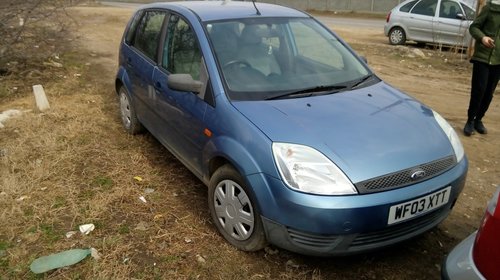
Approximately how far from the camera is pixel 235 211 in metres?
2.96

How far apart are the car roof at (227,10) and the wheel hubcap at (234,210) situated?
152 cm

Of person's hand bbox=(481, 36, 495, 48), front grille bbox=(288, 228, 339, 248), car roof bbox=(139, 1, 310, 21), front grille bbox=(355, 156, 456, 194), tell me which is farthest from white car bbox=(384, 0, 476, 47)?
front grille bbox=(288, 228, 339, 248)

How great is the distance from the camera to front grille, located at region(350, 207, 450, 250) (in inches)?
101

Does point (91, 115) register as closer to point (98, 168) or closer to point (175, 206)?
point (98, 168)

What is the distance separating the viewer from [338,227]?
2.46 metres

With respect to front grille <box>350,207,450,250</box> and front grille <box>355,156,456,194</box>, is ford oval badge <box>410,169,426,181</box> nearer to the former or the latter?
front grille <box>355,156,456,194</box>

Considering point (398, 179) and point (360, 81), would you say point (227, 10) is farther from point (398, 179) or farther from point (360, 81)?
point (398, 179)

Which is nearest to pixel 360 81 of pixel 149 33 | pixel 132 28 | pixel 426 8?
pixel 149 33

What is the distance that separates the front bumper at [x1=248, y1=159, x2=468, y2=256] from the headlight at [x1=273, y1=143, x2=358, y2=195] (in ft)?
0.15

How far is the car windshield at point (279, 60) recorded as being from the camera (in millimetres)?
3275

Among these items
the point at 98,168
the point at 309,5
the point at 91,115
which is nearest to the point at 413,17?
the point at 91,115

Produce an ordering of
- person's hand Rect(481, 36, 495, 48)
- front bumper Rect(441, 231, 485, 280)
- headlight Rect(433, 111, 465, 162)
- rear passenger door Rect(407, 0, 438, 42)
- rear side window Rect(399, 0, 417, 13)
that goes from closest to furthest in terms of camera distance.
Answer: front bumper Rect(441, 231, 485, 280) < headlight Rect(433, 111, 465, 162) < person's hand Rect(481, 36, 495, 48) < rear passenger door Rect(407, 0, 438, 42) < rear side window Rect(399, 0, 417, 13)

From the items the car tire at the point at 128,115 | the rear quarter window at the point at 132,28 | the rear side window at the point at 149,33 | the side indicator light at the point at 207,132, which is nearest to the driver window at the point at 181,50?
the rear side window at the point at 149,33

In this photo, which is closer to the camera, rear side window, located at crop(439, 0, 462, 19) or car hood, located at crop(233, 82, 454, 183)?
car hood, located at crop(233, 82, 454, 183)
